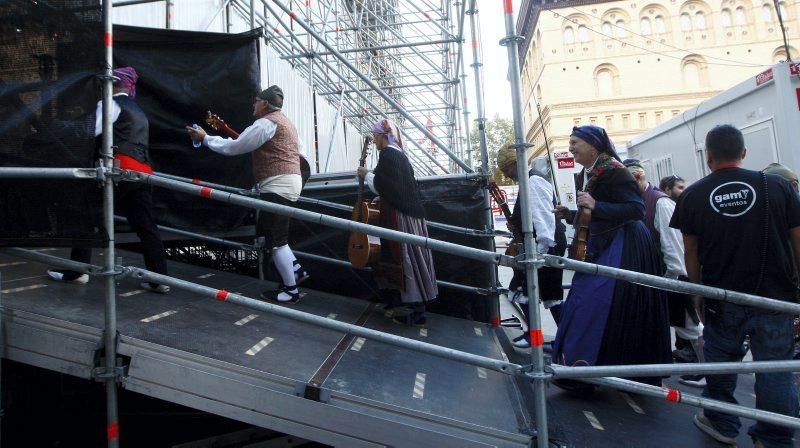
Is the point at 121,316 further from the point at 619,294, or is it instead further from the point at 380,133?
the point at 619,294

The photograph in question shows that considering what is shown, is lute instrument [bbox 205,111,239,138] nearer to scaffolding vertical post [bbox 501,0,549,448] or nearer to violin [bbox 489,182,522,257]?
violin [bbox 489,182,522,257]

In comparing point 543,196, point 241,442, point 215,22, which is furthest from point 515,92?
point 215,22

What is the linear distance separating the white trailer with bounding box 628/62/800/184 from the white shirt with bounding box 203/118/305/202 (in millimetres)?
5544

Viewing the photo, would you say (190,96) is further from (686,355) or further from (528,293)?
(686,355)

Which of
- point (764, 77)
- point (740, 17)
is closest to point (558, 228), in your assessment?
point (764, 77)

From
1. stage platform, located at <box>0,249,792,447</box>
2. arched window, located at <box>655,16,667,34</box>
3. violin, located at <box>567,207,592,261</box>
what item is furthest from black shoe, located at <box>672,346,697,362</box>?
arched window, located at <box>655,16,667,34</box>

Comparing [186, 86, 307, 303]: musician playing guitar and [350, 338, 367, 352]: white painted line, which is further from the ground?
[186, 86, 307, 303]: musician playing guitar

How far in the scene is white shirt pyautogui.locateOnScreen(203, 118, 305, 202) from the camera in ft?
11.9

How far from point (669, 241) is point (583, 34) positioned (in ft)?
132

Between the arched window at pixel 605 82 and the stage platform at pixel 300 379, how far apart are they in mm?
39725

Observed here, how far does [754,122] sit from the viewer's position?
21.4 ft

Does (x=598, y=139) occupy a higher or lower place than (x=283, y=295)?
higher

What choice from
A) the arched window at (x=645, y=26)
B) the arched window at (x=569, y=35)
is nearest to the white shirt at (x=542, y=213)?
the arched window at (x=569, y=35)

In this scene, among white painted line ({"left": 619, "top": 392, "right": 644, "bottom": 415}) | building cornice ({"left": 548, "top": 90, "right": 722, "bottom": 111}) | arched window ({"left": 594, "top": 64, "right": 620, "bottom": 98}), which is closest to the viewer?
white painted line ({"left": 619, "top": 392, "right": 644, "bottom": 415})
